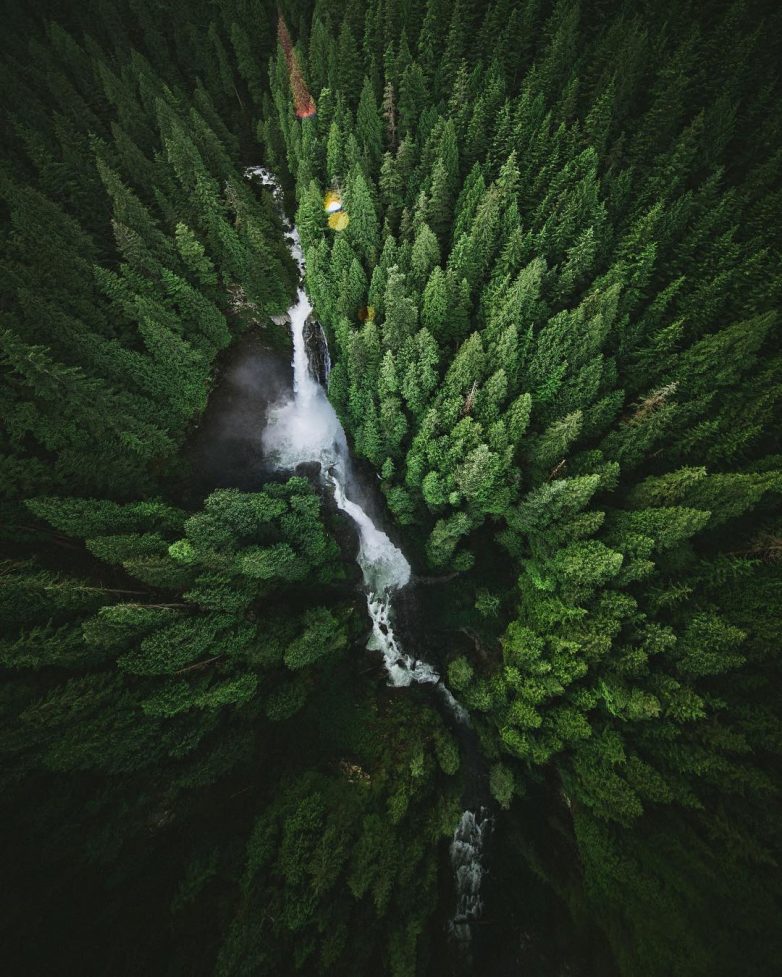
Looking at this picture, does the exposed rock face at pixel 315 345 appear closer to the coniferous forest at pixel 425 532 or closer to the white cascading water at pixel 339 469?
the white cascading water at pixel 339 469

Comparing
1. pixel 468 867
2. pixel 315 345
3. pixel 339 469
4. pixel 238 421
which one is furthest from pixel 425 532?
pixel 468 867

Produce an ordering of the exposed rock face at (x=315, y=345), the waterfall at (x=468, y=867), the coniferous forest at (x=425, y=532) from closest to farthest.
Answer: the coniferous forest at (x=425, y=532) → the waterfall at (x=468, y=867) → the exposed rock face at (x=315, y=345)

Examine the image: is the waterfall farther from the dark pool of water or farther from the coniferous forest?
the dark pool of water

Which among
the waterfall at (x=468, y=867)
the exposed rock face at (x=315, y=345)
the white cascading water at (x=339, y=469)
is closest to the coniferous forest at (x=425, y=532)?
the waterfall at (x=468, y=867)

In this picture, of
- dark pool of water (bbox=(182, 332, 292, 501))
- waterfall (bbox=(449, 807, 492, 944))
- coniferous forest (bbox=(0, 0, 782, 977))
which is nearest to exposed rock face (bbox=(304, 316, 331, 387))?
coniferous forest (bbox=(0, 0, 782, 977))

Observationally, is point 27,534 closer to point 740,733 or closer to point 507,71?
point 740,733

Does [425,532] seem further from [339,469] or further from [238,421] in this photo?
[238,421]

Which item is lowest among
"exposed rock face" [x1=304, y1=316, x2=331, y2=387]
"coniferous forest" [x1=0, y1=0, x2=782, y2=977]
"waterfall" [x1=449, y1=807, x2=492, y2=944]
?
"waterfall" [x1=449, y1=807, x2=492, y2=944]
